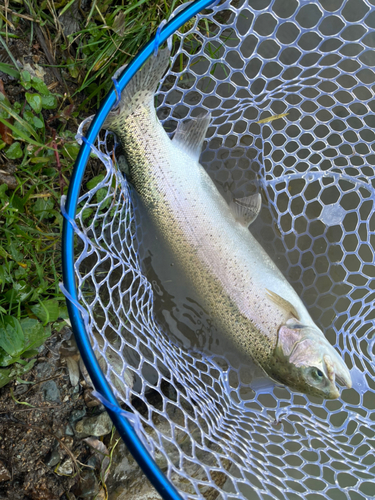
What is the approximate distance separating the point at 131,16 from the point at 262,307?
2.00 m

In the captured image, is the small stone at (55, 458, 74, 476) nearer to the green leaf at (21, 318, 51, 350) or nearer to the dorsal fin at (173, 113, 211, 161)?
the green leaf at (21, 318, 51, 350)

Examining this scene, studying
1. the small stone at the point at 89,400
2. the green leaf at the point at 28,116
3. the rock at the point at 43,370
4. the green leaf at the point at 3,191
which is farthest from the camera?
the small stone at the point at 89,400

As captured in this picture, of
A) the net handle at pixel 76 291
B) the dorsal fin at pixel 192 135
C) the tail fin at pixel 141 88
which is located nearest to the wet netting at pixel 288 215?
the dorsal fin at pixel 192 135

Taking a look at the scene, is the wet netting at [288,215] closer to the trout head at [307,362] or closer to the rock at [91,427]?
the rock at [91,427]

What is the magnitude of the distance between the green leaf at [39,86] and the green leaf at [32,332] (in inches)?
53.6

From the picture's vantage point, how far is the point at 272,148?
107 inches

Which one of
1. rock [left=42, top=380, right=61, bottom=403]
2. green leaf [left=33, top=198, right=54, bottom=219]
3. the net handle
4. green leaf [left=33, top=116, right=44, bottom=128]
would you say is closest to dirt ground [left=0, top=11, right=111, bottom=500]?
rock [left=42, top=380, right=61, bottom=403]

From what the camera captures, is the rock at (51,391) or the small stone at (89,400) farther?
the small stone at (89,400)

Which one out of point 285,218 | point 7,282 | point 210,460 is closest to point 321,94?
point 285,218

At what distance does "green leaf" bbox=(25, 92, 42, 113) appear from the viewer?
7.23ft

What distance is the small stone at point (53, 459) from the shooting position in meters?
2.28

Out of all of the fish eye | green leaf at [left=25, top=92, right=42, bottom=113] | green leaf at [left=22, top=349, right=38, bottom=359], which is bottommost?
green leaf at [left=22, top=349, right=38, bottom=359]

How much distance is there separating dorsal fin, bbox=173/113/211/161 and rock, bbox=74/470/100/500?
2.14 m

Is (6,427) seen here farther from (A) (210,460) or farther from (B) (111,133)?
(B) (111,133)
